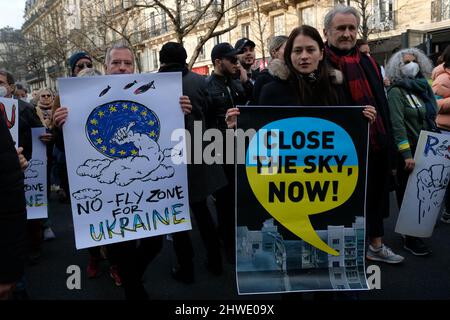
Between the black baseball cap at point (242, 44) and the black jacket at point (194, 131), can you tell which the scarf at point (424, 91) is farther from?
the black jacket at point (194, 131)

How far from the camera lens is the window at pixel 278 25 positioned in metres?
22.3

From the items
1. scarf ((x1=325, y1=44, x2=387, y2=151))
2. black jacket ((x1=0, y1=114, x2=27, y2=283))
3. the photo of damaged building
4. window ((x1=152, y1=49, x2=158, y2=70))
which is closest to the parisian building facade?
window ((x1=152, y1=49, x2=158, y2=70))

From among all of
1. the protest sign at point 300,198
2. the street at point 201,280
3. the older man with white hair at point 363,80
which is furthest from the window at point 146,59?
the protest sign at point 300,198

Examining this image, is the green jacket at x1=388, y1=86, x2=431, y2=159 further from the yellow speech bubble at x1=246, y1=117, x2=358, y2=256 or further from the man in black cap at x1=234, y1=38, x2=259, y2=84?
the man in black cap at x1=234, y1=38, x2=259, y2=84

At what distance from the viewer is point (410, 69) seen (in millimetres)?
3461

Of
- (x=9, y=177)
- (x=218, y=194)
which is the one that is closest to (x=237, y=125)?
(x=9, y=177)

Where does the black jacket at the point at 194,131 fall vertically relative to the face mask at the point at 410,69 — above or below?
below

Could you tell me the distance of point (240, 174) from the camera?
2.15 metres

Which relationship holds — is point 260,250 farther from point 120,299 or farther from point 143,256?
point 120,299

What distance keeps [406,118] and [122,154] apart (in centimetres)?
248

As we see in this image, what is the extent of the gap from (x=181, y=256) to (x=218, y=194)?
80 centimetres

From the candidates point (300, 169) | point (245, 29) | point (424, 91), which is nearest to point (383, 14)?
point (245, 29)

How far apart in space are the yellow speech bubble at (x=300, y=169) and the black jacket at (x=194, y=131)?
2.92 feet

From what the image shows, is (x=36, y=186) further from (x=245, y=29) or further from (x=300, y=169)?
(x=245, y=29)
